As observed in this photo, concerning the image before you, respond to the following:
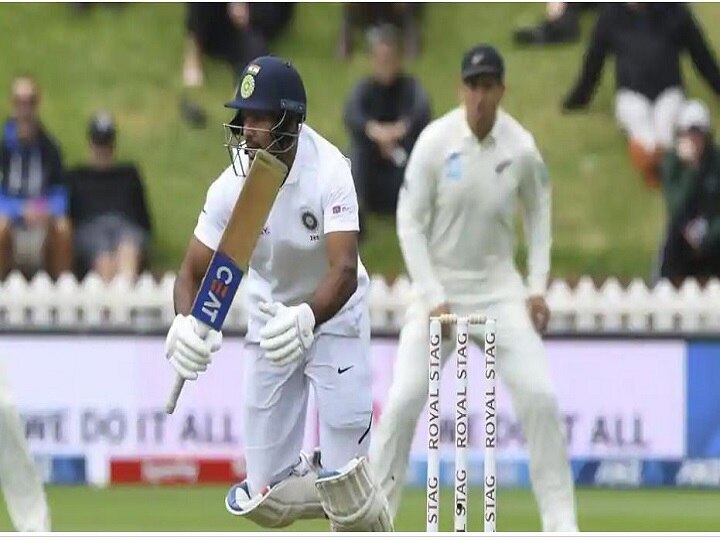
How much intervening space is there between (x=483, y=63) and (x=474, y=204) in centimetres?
57

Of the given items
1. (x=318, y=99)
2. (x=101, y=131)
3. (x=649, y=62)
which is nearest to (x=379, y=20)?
(x=318, y=99)

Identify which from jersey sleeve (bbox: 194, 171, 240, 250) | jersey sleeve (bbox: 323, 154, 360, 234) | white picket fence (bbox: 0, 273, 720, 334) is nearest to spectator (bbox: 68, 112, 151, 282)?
white picket fence (bbox: 0, 273, 720, 334)

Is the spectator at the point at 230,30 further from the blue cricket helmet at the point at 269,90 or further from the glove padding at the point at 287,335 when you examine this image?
the glove padding at the point at 287,335

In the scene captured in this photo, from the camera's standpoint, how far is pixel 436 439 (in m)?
6.43

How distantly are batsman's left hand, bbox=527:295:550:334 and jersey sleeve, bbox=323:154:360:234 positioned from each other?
198cm

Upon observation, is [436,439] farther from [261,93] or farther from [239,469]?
[239,469]

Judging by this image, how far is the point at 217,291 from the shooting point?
19.9 ft

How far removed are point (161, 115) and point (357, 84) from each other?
1714mm

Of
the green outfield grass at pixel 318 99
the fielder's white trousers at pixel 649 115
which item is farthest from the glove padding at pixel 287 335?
the fielder's white trousers at pixel 649 115

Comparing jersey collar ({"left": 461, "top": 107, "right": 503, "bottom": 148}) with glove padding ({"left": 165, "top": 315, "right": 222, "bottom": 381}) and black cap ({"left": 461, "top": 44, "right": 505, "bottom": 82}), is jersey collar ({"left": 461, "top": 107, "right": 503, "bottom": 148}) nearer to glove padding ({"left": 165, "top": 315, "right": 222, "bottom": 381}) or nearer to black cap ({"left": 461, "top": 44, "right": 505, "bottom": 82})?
black cap ({"left": 461, "top": 44, "right": 505, "bottom": 82})

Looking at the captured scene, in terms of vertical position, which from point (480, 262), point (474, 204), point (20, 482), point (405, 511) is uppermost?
point (474, 204)

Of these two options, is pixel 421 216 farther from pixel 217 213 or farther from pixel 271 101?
pixel 271 101

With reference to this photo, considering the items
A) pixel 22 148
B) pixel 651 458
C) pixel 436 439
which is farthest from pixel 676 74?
pixel 436 439

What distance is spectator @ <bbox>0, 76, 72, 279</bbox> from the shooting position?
40.2 ft
